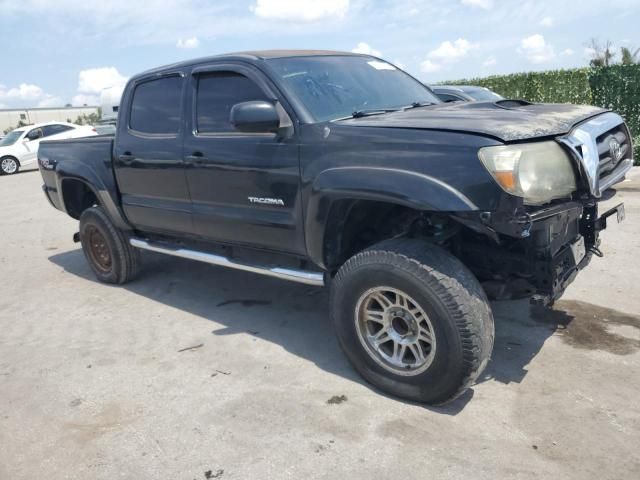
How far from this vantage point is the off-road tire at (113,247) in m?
5.59

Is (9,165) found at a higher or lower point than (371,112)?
lower

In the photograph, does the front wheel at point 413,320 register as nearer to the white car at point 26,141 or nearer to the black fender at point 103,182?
the black fender at point 103,182

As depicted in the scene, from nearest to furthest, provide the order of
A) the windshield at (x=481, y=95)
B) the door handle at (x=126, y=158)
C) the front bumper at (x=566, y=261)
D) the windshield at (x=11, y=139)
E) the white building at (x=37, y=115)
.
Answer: the front bumper at (x=566, y=261) < the door handle at (x=126, y=158) < the windshield at (x=481, y=95) < the windshield at (x=11, y=139) < the white building at (x=37, y=115)

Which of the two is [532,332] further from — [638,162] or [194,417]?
[638,162]

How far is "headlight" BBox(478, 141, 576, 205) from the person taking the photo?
9.10 feet

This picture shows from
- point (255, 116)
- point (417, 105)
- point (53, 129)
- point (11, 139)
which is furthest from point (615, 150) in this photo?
point (11, 139)

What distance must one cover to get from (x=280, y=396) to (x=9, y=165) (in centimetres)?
1932

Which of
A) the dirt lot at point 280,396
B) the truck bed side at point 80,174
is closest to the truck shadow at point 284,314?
the dirt lot at point 280,396

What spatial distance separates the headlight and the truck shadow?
1205mm

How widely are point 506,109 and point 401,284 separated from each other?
1.28 metres

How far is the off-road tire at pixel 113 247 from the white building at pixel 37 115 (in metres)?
81.9

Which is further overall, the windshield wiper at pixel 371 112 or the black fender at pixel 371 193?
the windshield wiper at pixel 371 112

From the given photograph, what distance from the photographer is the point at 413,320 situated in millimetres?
3199

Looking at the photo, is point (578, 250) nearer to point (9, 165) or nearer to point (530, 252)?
point (530, 252)
